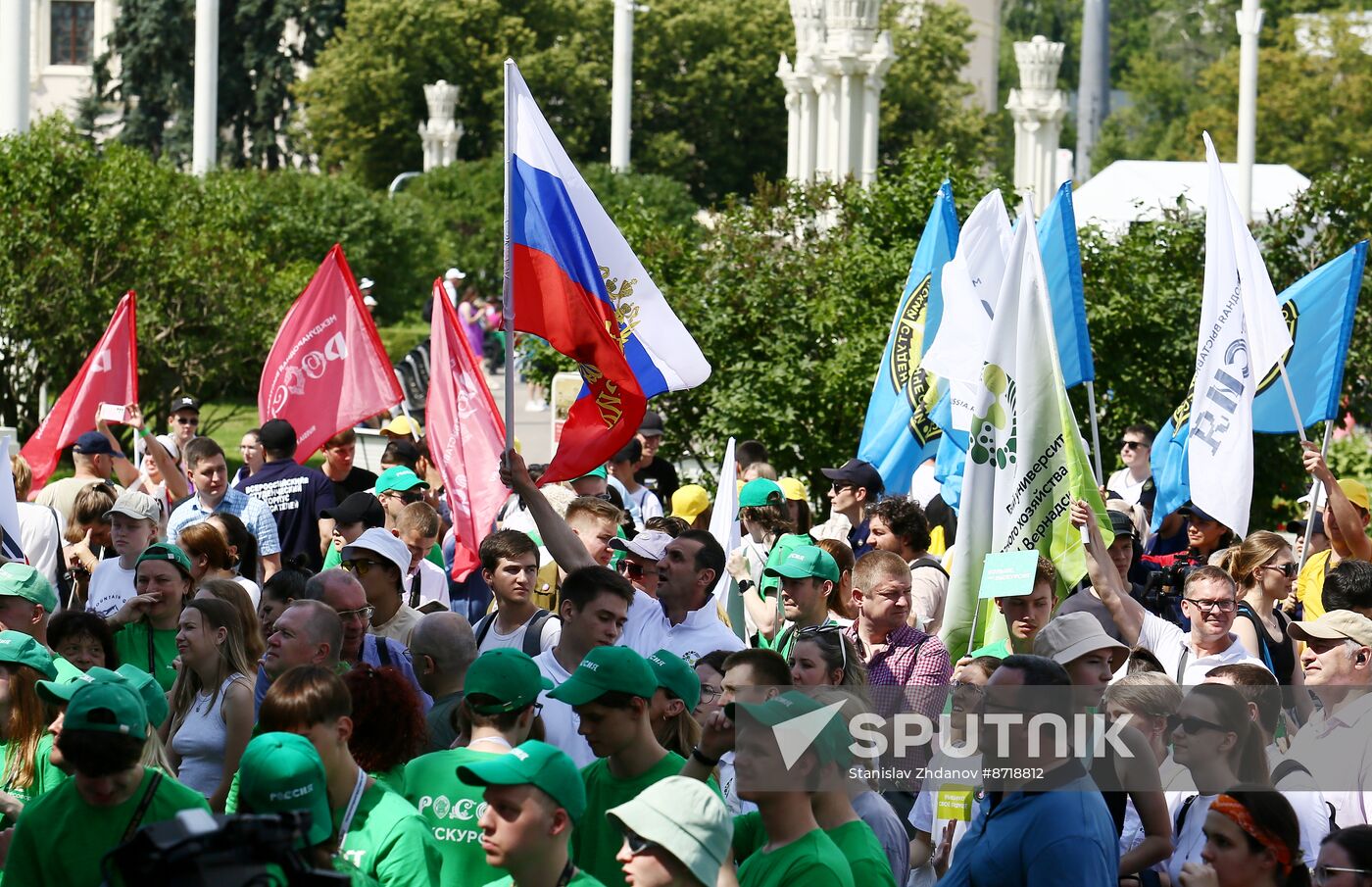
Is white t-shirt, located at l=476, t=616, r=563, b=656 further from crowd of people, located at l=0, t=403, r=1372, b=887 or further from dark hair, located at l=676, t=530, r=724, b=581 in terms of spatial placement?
dark hair, located at l=676, t=530, r=724, b=581

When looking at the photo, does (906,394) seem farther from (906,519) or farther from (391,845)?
(391,845)

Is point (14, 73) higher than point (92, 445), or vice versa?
point (14, 73)

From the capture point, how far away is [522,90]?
845 cm

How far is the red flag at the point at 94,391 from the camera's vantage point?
43.1 feet

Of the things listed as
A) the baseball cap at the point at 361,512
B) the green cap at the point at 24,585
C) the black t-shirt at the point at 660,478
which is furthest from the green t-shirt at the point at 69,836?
the black t-shirt at the point at 660,478

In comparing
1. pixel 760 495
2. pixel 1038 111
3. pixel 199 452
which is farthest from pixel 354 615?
pixel 1038 111

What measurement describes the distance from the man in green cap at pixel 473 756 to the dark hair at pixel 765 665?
1.91 feet

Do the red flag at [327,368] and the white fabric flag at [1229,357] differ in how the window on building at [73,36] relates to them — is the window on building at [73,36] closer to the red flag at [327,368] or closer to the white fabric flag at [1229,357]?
the red flag at [327,368]

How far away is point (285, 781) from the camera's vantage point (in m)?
4.50

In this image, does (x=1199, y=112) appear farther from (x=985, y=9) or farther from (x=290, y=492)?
(x=290, y=492)

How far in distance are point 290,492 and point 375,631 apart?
9.95 feet

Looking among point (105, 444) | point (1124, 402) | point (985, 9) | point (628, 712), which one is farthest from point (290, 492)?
point (985, 9)

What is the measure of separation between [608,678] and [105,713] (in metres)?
1.32

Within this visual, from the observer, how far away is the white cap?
25.2 feet
